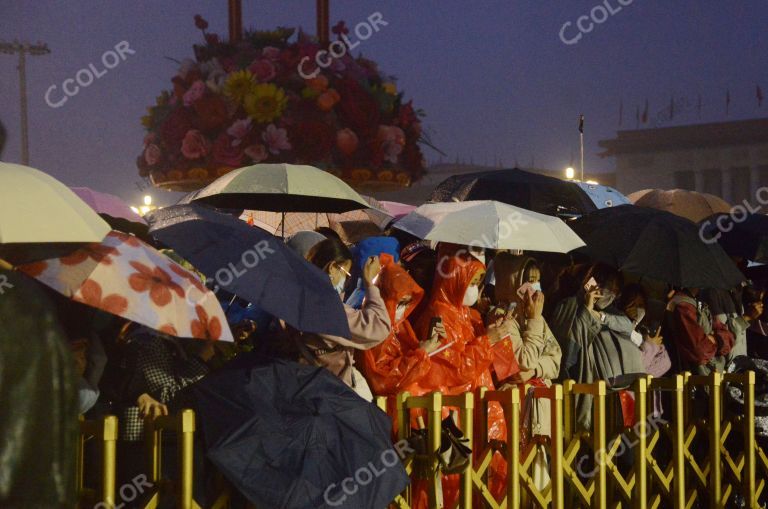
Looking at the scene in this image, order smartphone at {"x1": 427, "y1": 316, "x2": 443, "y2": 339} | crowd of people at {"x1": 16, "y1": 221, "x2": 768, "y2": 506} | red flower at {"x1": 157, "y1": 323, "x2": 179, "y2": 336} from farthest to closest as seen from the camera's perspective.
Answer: smartphone at {"x1": 427, "y1": 316, "x2": 443, "y2": 339} → crowd of people at {"x1": 16, "y1": 221, "x2": 768, "y2": 506} → red flower at {"x1": 157, "y1": 323, "x2": 179, "y2": 336}

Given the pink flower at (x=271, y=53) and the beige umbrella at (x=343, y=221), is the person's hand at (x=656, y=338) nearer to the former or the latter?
the beige umbrella at (x=343, y=221)

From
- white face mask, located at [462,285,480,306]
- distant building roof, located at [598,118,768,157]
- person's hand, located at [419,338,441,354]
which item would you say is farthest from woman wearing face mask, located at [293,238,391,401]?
distant building roof, located at [598,118,768,157]

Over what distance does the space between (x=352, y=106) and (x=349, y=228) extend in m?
0.95

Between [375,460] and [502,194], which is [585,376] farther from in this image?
[375,460]

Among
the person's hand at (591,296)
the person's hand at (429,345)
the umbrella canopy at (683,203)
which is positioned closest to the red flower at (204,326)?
the person's hand at (429,345)

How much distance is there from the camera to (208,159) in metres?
8.63

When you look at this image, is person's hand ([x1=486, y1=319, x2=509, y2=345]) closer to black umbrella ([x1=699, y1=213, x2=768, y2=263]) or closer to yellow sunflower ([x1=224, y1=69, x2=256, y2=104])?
black umbrella ([x1=699, y1=213, x2=768, y2=263])

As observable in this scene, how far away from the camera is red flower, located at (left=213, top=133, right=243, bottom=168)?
8.53 metres

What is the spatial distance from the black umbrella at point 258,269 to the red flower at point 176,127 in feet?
14.1

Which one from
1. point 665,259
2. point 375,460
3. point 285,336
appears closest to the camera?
point 375,460

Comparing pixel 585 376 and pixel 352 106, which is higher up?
pixel 352 106

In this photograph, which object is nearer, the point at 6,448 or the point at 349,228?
the point at 6,448

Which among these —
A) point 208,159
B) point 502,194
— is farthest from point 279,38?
point 502,194

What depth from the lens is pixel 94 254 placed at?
371 centimetres
